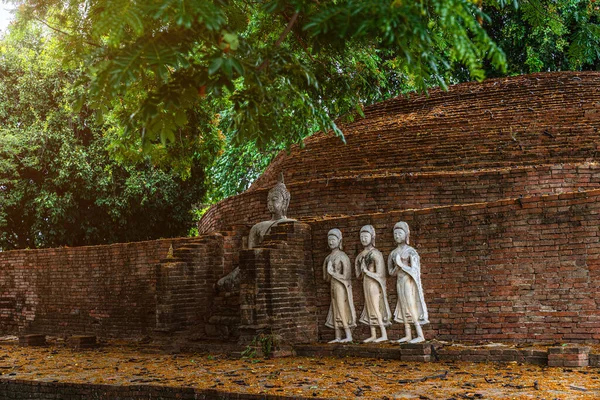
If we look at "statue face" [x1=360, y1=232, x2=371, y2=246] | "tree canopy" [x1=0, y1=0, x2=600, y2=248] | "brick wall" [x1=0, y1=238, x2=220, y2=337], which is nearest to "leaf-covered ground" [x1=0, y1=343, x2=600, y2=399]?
"statue face" [x1=360, y1=232, x2=371, y2=246]

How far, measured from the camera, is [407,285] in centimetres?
903

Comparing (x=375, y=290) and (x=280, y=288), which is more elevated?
(x=280, y=288)

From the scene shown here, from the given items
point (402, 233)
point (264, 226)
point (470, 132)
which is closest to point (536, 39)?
point (470, 132)

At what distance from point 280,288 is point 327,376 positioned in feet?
7.55

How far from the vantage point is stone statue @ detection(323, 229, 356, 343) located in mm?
9648

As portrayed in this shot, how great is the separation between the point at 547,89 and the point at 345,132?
A: 3.95 meters

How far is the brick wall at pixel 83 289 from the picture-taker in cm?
1316

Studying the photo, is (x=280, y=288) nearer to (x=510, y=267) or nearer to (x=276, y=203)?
(x=276, y=203)

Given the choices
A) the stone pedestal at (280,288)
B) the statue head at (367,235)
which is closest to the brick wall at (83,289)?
the stone pedestal at (280,288)

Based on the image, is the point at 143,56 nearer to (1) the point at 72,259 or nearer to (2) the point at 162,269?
(2) the point at 162,269

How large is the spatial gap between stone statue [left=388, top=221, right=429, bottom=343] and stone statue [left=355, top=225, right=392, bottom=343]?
216 mm

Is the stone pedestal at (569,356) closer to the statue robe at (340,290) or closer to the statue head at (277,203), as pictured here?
the statue robe at (340,290)

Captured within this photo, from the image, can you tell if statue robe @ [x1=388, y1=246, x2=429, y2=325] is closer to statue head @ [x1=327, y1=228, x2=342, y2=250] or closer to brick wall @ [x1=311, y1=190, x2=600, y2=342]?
brick wall @ [x1=311, y1=190, x2=600, y2=342]

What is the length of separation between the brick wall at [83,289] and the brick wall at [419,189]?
1988mm
